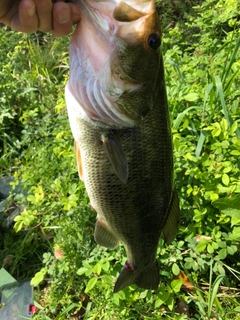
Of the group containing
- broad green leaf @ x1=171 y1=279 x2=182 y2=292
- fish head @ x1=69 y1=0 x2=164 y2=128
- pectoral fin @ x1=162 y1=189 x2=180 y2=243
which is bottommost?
broad green leaf @ x1=171 y1=279 x2=182 y2=292

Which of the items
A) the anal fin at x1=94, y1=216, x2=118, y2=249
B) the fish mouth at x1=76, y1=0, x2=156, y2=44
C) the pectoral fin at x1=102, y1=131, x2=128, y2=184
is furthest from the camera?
the anal fin at x1=94, y1=216, x2=118, y2=249

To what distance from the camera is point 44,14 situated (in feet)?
5.09

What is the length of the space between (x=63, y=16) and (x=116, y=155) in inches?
23.6

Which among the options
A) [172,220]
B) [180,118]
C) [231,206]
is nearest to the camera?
[172,220]

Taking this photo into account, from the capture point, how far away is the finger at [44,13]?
1508mm

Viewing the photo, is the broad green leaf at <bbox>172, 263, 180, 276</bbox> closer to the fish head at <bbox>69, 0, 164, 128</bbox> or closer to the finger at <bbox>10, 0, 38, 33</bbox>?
the fish head at <bbox>69, 0, 164, 128</bbox>

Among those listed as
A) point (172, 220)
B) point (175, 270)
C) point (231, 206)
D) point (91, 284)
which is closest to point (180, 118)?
point (231, 206)

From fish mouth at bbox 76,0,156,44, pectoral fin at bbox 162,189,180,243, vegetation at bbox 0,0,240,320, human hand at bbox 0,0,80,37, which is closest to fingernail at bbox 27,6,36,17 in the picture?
human hand at bbox 0,0,80,37

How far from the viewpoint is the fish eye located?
4.47ft

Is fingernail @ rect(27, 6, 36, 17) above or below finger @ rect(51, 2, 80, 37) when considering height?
above

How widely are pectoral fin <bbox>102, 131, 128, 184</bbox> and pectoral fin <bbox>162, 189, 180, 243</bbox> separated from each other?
0.39m

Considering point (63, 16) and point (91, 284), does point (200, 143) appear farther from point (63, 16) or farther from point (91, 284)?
point (63, 16)

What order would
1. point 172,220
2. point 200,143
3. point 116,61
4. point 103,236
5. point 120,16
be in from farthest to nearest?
point 200,143, point 103,236, point 172,220, point 116,61, point 120,16

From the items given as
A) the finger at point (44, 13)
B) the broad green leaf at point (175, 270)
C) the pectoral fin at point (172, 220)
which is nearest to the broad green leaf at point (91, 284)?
the broad green leaf at point (175, 270)
